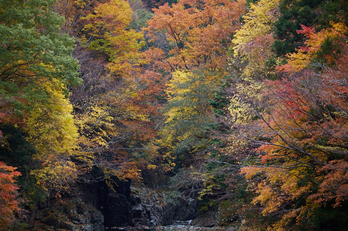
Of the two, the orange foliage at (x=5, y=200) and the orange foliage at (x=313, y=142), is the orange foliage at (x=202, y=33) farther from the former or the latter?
the orange foliage at (x=5, y=200)

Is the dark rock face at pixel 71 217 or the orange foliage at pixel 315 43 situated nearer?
the orange foliage at pixel 315 43

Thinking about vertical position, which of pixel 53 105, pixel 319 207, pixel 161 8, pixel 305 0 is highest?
pixel 161 8

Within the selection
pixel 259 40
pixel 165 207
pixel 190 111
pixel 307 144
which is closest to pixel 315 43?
pixel 307 144

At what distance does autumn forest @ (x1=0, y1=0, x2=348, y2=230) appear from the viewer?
8.65 metres

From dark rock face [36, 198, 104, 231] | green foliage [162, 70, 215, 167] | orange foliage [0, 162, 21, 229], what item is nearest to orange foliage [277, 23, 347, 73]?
green foliage [162, 70, 215, 167]

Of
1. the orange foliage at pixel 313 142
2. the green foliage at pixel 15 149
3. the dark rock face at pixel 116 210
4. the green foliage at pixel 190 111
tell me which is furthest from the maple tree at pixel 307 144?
the dark rock face at pixel 116 210

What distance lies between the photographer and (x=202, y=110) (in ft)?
63.5

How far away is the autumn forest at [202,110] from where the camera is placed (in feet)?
28.4

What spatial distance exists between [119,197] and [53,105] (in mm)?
10854

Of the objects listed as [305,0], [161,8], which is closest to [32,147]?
[305,0]

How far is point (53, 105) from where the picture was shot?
10734 millimetres

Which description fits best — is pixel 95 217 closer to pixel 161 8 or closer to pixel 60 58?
pixel 60 58

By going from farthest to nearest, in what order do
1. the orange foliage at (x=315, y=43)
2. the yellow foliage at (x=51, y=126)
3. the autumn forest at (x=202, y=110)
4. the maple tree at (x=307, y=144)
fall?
the yellow foliage at (x=51, y=126)
the orange foliage at (x=315, y=43)
the autumn forest at (x=202, y=110)
the maple tree at (x=307, y=144)

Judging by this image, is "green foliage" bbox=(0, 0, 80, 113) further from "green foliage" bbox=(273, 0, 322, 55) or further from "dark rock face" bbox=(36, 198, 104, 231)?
"green foliage" bbox=(273, 0, 322, 55)
